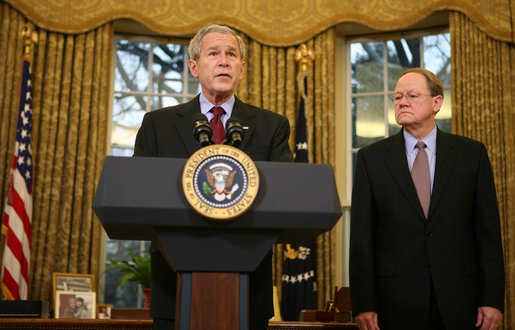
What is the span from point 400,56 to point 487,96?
1.04 m

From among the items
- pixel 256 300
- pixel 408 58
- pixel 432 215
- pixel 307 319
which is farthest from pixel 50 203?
pixel 256 300

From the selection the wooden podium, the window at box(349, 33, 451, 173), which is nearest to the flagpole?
the window at box(349, 33, 451, 173)

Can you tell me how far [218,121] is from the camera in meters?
1.87

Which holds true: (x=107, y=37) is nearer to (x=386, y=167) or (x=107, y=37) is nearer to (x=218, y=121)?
(x=386, y=167)

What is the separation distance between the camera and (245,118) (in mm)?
1861

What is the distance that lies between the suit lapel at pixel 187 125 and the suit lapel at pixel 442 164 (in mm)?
1094

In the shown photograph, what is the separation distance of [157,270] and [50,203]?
430 cm

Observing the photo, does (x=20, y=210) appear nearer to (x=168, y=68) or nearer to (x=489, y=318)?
(x=168, y=68)

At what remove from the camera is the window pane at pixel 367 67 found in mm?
6477

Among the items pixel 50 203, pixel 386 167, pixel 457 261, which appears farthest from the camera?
pixel 50 203

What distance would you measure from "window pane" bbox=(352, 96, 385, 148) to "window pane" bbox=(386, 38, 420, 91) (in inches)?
8.4

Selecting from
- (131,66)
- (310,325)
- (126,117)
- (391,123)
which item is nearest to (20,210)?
(126,117)

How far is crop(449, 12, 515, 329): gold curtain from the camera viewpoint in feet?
18.2

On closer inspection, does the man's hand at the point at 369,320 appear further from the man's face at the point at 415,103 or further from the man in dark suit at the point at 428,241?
the man's face at the point at 415,103
